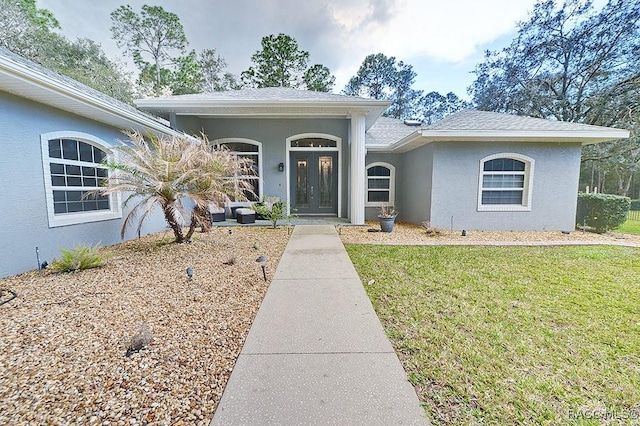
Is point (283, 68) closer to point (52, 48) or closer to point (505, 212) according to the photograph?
point (52, 48)

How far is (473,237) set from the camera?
746 centimetres

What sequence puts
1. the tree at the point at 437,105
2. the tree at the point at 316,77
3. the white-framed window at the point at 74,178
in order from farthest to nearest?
the tree at the point at 437,105 < the tree at the point at 316,77 < the white-framed window at the point at 74,178

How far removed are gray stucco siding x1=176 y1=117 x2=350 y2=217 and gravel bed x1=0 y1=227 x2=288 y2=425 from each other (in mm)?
5589

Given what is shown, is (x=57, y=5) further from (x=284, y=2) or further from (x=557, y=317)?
(x=557, y=317)

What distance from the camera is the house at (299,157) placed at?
13.8 feet

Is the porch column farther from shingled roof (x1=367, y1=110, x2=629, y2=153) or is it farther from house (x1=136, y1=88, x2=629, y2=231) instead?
shingled roof (x1=367, y1=110, x2=629, y2=153)

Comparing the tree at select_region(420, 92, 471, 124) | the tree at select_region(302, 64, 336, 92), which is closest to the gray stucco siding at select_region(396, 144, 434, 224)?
the tree at select_region(302, 64, 336, 92)

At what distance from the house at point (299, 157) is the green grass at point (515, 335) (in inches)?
151

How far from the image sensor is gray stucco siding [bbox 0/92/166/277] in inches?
154

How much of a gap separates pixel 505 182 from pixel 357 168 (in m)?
4.89

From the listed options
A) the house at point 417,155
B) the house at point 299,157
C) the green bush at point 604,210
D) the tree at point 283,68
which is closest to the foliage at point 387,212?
the house at point 299,157

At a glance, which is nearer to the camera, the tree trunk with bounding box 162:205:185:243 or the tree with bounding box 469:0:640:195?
the tree trunk with bounding box 162:205:185:243

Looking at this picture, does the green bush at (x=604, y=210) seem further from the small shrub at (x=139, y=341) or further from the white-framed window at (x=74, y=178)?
the white-framed window at (x=74, y=178)

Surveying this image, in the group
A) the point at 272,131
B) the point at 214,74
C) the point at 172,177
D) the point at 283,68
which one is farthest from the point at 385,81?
the point at 172,177
